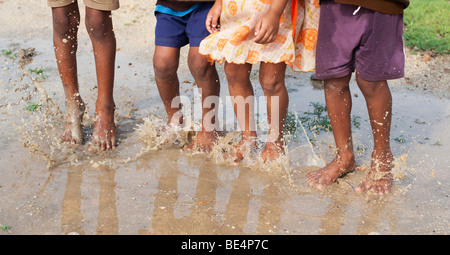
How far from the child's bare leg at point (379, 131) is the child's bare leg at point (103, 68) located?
5.30ft

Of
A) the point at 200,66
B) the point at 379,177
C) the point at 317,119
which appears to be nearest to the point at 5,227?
the point at 200,66

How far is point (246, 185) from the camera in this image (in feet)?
10.2

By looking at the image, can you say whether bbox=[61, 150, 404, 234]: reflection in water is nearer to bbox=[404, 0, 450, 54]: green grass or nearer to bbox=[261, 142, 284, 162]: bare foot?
bbox=[261, 142, 284, 162]: bare foot

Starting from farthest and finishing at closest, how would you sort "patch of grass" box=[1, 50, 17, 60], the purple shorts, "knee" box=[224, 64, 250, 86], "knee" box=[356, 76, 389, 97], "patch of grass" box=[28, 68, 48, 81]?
"patch of grass" box=[1, 50, 17, 60] → "patch of grass" box=[28, 68, 48, 81] → "knee" box=[224, 64, 250, 86] → "knee" box=[356, 76, 389, 97] → the purple shorts

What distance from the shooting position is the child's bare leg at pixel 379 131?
289cm

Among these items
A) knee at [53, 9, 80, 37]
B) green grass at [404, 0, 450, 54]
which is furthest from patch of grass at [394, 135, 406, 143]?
knee at [53, 9, 80, 37]

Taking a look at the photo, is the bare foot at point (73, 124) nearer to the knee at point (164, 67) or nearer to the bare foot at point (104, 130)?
the bare foot at point (104, 130)

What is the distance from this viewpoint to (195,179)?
3.20 meters

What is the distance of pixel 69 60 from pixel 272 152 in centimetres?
150

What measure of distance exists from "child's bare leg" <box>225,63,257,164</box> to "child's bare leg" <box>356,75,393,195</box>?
2.17 feet

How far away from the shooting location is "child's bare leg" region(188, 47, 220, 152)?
131 inches

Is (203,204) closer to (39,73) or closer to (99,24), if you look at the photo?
(99,24)

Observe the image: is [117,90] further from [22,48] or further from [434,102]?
[434,102]

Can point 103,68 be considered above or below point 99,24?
below
